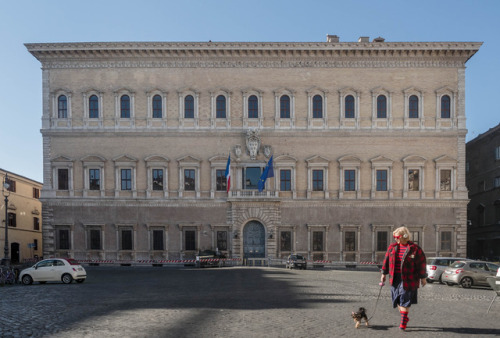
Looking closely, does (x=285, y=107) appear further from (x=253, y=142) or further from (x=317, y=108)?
(x=253, y=142)

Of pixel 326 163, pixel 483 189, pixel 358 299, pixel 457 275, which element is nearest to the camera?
pixel 358 299

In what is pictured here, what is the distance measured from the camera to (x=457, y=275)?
2181 cm

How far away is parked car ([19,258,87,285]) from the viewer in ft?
75.2

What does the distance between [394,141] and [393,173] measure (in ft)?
8.75

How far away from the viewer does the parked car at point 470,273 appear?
2159 centimetres

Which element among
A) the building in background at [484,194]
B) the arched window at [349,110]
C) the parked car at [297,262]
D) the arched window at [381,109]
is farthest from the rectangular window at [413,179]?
the parked car at [297,262]

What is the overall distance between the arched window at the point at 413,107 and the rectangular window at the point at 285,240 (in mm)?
14196

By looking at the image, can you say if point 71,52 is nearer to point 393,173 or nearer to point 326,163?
point 326,163

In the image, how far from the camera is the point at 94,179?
40312 millimetres

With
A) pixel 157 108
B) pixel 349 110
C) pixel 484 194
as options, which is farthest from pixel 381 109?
pixel 157 108

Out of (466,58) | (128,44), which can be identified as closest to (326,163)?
(466,58)

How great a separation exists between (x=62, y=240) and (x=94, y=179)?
570cm

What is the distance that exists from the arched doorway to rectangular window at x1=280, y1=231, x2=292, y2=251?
1.50 metres

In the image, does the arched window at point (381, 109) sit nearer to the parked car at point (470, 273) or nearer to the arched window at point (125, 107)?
the parked car at point (470, 273)
